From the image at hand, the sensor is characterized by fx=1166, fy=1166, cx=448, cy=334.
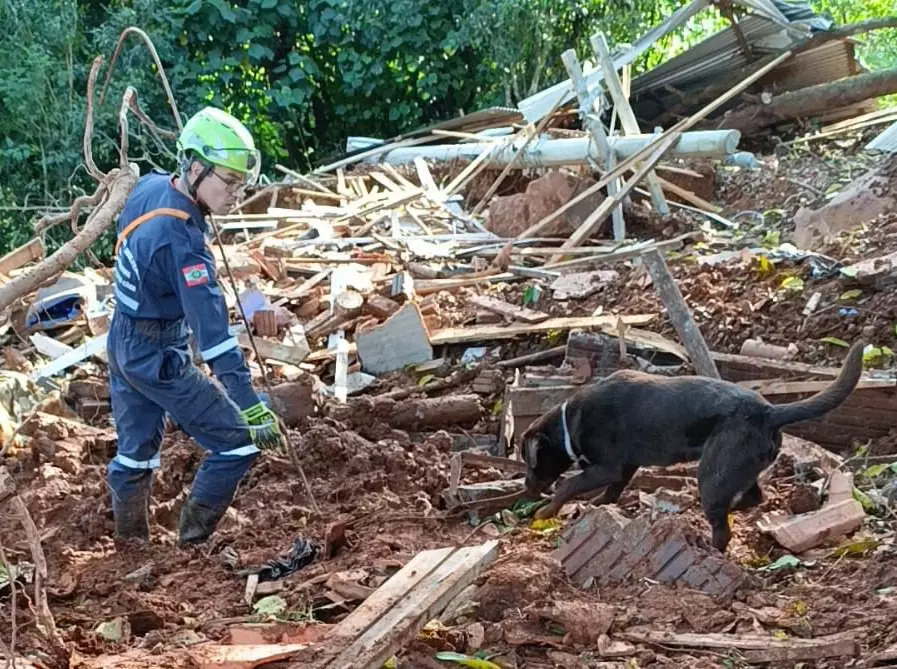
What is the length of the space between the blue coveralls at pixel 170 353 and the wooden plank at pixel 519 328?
11.5 ft

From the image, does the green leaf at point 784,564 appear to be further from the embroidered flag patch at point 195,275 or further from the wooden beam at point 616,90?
the wooden beam at point 616,90

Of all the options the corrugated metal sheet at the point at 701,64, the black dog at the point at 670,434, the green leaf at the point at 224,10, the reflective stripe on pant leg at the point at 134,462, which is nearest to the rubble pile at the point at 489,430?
the black dog at the point at 670,434

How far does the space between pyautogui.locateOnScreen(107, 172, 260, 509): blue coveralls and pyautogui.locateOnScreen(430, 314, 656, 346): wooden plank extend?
350 cm

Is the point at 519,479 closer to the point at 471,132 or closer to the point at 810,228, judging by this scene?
the point at 810,228

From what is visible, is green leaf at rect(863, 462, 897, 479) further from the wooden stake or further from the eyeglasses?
the wooden stake

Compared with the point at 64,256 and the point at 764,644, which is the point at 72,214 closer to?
the point at 64,256

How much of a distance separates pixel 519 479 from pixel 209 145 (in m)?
2.92

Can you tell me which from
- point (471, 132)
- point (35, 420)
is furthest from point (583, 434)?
point (471, 132)

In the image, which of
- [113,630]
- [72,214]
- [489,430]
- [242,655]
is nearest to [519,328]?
[489,430]

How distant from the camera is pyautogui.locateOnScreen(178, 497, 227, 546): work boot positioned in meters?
6.42

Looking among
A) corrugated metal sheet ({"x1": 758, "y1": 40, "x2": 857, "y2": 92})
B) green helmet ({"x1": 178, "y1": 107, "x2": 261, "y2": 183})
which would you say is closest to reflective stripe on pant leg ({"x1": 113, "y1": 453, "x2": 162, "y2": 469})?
green helmet ({"x1": 178, "y1": 107, "x2": 261, "y2": 183})

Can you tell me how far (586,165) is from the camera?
13.1 meters

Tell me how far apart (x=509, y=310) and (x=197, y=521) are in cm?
408

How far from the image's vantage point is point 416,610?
455 centimetres
